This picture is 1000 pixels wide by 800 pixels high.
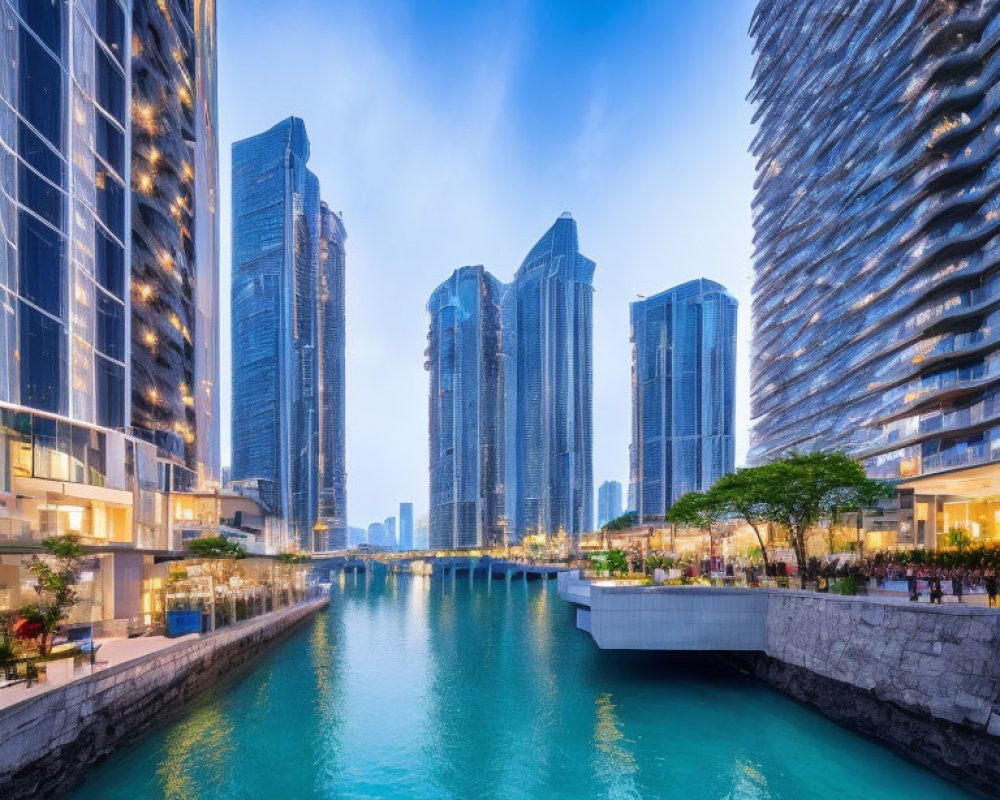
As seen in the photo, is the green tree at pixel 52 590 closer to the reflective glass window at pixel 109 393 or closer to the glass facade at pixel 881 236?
the reflective glass window at pixel 109 393

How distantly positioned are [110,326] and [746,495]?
127 ft

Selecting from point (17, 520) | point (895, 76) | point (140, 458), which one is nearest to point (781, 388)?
point (895, 76)

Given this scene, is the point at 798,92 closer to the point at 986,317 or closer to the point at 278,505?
the point at 986,317

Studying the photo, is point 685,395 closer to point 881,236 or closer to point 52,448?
point 881,236

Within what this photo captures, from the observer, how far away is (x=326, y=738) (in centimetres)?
2023

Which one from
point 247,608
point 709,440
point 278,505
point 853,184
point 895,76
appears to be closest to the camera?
point 247,608

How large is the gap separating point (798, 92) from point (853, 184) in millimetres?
23871

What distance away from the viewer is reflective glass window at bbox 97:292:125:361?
36469 mm

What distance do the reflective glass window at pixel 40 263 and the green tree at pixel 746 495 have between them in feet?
119

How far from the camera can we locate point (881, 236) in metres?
55.1

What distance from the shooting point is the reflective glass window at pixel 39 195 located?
28.7 metres

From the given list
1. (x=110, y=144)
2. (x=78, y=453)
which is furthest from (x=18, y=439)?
(x=110, y=144)

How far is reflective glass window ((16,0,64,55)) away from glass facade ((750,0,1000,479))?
177ft

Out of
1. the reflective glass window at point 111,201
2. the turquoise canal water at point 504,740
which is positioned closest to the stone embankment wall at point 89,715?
the turquoise canal water at point 504,740
